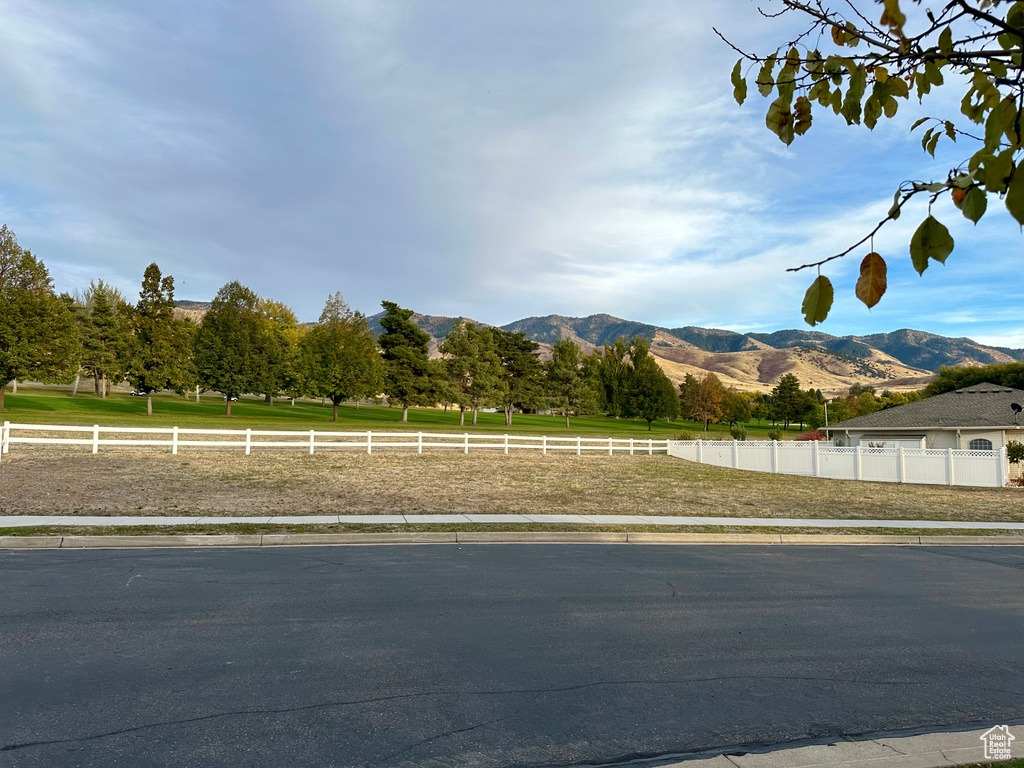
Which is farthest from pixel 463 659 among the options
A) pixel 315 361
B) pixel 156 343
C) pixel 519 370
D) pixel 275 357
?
pixel 519 370

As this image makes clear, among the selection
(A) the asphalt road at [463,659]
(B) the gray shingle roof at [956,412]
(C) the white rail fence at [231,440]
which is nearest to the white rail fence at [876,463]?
(C) the white rail fence at [231,440]

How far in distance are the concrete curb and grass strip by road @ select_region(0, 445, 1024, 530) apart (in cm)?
262

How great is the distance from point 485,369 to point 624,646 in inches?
2397

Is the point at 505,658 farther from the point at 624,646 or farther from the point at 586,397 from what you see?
the point at 586,397

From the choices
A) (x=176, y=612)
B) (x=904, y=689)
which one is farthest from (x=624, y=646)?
(x=176, y=612)

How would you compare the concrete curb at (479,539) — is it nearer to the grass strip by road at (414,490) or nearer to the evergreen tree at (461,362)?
the grass strip by road at (414,490)

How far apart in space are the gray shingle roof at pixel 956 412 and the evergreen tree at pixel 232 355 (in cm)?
4618

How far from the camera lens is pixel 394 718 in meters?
4.42

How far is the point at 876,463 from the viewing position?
27734 millimetres

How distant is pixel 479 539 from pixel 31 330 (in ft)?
135

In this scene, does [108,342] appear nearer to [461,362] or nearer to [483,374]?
[461,362]

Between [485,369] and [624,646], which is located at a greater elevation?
[485,369]

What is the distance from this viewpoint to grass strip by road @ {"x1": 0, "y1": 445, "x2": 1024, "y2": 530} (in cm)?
1478

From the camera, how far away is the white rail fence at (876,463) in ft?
84.7
